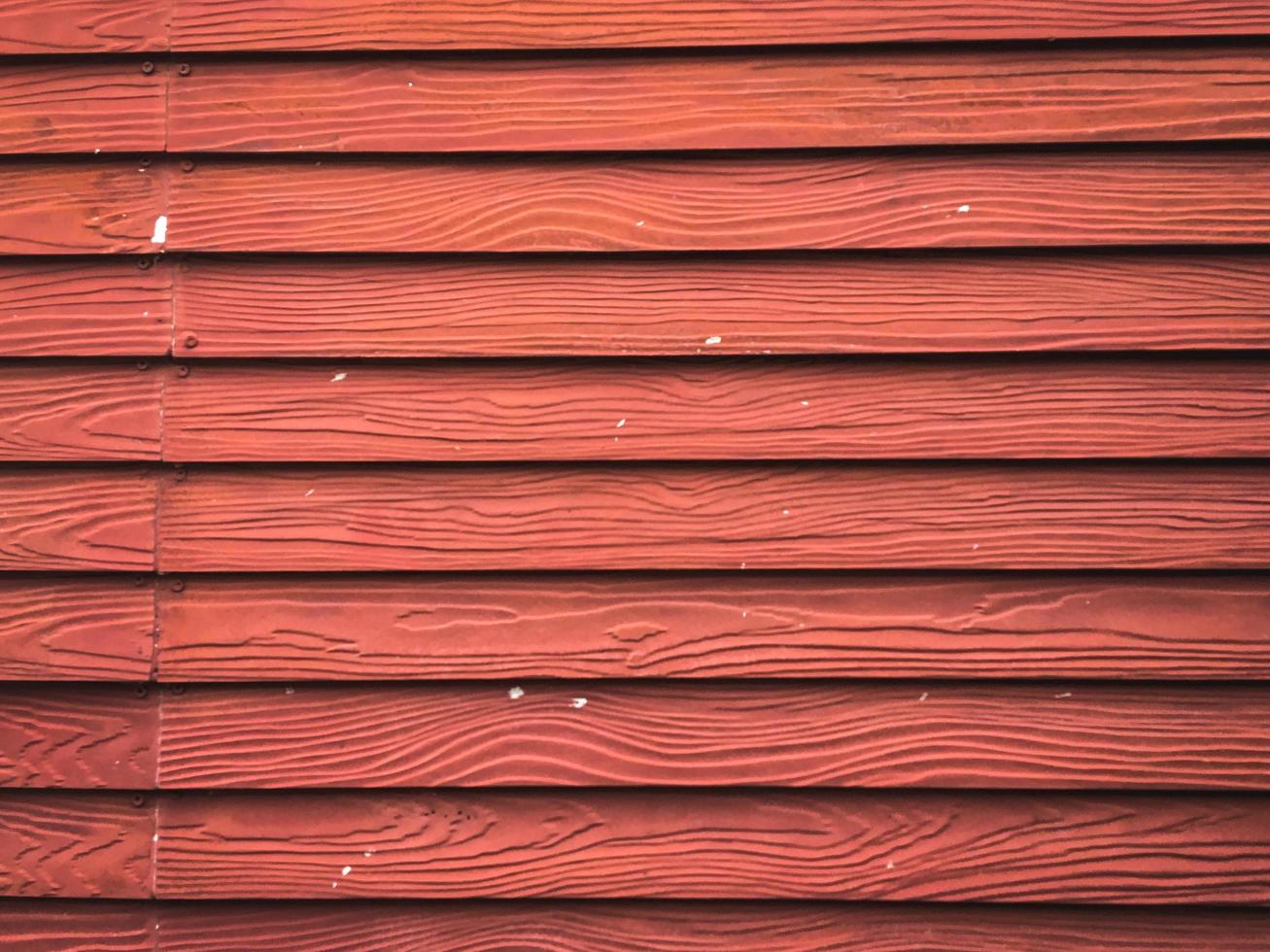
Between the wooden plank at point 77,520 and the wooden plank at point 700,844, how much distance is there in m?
0.41

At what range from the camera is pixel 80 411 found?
4.80ft

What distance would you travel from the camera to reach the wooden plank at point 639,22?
1449mm

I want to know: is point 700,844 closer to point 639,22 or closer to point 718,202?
point 718,202

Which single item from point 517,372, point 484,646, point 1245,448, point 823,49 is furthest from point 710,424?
point 1245,448

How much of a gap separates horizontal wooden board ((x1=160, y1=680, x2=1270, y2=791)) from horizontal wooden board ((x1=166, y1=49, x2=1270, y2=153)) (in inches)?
34.1

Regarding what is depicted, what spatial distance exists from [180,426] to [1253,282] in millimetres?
1694

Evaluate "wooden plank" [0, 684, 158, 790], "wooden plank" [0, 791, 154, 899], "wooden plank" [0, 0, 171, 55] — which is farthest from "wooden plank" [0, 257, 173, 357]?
"wooden plank" [0, 791, 154, 899]

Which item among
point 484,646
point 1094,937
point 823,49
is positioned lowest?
point 1094,937

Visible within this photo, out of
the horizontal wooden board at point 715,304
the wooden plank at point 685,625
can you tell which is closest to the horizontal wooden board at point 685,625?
the wooden plank at point 685,625

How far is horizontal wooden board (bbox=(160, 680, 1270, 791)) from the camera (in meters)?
1.42

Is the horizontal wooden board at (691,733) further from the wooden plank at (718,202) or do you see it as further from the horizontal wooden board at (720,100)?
the horizontal wooden board at (720,100)

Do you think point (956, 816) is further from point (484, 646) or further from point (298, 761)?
point (298, 761)

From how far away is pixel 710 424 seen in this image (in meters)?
1.45

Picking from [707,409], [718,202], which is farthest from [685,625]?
[718,202]
